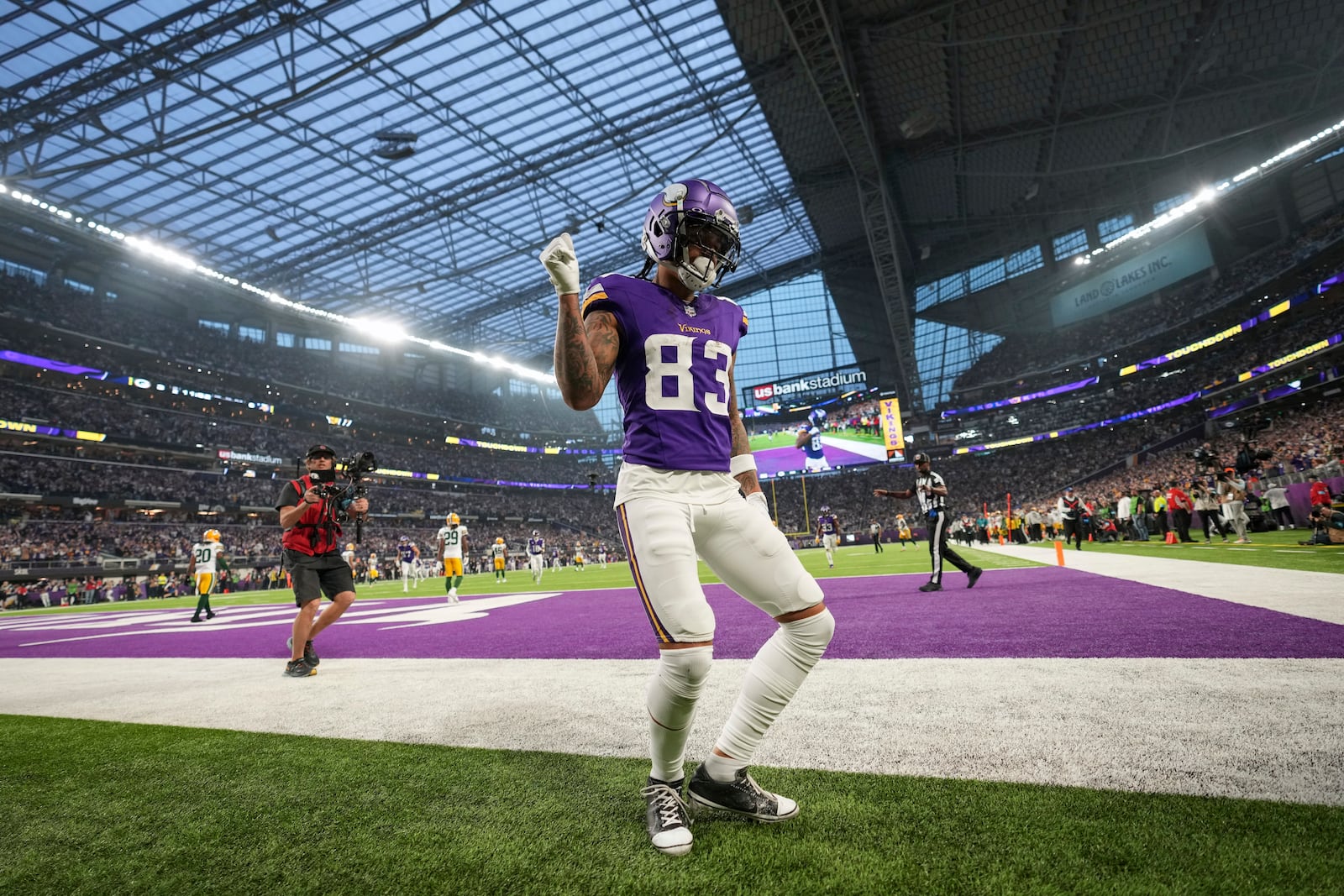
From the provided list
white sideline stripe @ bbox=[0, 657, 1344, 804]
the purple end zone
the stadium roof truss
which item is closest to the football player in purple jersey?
white sideline stripe @ bbox=[0, 657, 1344, 804]

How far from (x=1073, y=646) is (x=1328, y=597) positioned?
3.18 metres

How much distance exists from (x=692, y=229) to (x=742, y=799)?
83.0 inches

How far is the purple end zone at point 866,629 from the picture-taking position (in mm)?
4547

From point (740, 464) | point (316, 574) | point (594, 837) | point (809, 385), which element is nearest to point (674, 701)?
point (594, 837)

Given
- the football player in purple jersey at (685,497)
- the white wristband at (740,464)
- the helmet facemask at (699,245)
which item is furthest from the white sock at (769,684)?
the helmet facemask at (699,245)

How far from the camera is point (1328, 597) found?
18.6ft

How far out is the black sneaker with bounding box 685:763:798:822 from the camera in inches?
83.5

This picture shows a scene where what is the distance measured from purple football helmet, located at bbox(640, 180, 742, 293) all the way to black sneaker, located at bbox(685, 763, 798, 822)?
1.84 metres

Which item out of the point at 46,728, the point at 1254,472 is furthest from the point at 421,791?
the point at 1254,472

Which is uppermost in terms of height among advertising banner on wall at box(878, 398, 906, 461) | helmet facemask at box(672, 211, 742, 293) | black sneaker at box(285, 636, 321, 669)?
advertising banner on wall at box(878, 398, 906, 461)

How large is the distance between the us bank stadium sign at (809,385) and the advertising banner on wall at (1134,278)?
16.3 m

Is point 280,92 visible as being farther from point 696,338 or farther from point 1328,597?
point 1328,597

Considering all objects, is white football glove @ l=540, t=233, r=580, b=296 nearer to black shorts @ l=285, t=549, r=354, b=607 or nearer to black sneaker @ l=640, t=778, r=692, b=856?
black sneaker @ l=640, t=778, r=692, b=856

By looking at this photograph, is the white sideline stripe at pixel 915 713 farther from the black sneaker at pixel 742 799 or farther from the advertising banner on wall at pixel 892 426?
Answer: the advertising banner on wall at pixel 892 426
